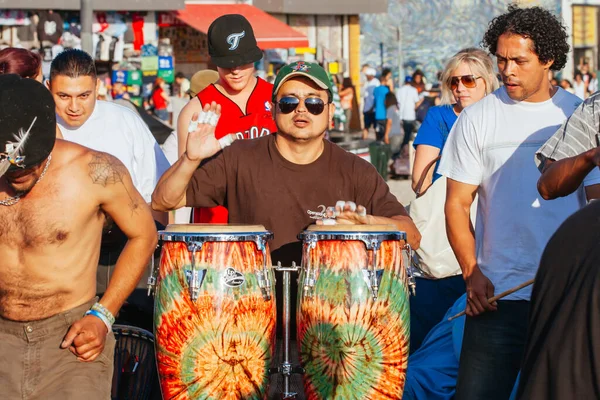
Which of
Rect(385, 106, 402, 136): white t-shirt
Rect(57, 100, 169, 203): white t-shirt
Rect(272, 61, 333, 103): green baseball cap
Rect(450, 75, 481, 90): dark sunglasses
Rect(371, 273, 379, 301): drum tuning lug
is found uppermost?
Rect(385, 106, 402, 136): white t-shirt

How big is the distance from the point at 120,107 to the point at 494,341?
322 cm

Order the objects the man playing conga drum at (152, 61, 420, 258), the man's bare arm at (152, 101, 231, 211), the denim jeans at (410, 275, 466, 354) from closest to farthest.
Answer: the man's bare arm at (152, 101, 231, 211), the man playing conga drum at (152, 61, 420, 258), the denim jeans at (410, 275, 466, 354)

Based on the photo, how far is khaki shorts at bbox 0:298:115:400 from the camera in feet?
14.4

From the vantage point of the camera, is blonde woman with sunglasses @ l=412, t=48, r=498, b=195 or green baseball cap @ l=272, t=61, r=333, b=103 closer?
green baseball cap @ l=272, t=61, r=333, b=103

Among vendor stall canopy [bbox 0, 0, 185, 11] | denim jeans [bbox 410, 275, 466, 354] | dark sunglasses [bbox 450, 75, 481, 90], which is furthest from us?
vendor stall canopy [bbox 0, 0, 185, 11]

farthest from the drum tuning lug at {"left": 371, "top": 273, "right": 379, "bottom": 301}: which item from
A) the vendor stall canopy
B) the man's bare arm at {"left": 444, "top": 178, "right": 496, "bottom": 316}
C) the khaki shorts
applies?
the vendor stall canopy

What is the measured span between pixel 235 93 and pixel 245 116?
189mm

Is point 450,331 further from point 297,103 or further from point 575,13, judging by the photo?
point 575,13

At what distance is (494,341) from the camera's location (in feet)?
15.6

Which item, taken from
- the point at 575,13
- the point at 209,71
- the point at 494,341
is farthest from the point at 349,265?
the point at 575,13

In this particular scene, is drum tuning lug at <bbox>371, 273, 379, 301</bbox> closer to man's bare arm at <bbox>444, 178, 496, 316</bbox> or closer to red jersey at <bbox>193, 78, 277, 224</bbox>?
man's bare arm at <bbox>444, 178, 496, 316</bbox>

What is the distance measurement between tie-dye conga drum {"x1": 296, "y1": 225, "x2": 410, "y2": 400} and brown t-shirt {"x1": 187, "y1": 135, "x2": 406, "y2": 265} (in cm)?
39

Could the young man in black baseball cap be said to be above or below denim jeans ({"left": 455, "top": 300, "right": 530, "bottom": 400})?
above

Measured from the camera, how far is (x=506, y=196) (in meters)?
4.80
